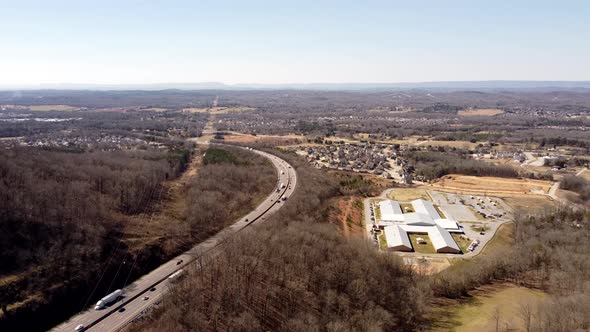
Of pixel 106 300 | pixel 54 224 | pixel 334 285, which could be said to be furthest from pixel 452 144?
pixel 106 300

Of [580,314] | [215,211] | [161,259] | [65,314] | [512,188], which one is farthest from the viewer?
[512,188]

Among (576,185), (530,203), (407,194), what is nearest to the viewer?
(530,203)

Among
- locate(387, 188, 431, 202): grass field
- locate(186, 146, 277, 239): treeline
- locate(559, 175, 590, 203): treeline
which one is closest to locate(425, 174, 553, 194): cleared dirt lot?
locate(559, 175, 590, 203): treeline

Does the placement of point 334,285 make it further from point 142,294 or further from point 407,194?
point 407,194

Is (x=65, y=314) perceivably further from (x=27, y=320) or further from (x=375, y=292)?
(x=375, y=292)

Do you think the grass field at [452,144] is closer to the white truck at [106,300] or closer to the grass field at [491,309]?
the grass field at [491,309]

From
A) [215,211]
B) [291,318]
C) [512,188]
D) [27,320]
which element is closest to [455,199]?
[512,188]
